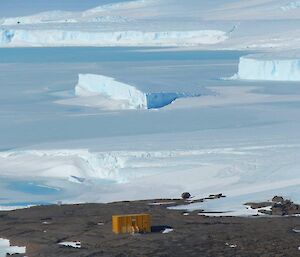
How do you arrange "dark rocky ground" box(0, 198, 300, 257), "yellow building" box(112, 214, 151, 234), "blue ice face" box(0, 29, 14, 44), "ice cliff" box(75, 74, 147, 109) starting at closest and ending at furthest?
1. "dark rocky ground" box(0, 198, 300, 257)
2. "yellow building" box(112, 214, 151, 234)
3. "ice cliff" box(75, 74, 147, 109)
4. "blue ice face" box(0, 29, 14, 44)

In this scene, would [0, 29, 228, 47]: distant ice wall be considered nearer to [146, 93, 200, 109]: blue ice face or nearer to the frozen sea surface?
the frozen sea surface

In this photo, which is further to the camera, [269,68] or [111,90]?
[269,68]

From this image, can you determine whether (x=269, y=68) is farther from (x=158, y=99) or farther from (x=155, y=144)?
(x=155, y=144)

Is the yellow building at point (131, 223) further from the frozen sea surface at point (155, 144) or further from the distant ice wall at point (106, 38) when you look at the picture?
the distant ice wall at point (106, 38)

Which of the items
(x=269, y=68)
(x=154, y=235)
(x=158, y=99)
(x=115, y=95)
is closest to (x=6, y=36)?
(x=269, y=68)

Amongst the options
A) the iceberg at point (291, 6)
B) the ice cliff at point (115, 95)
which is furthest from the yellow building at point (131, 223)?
the iceberg at point (291, 6)

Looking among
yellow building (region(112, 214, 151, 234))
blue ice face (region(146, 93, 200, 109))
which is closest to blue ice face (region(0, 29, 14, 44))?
blue ice face (region(146, 93, 200, 109))

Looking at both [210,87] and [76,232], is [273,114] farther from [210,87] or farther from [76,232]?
[76,232]
